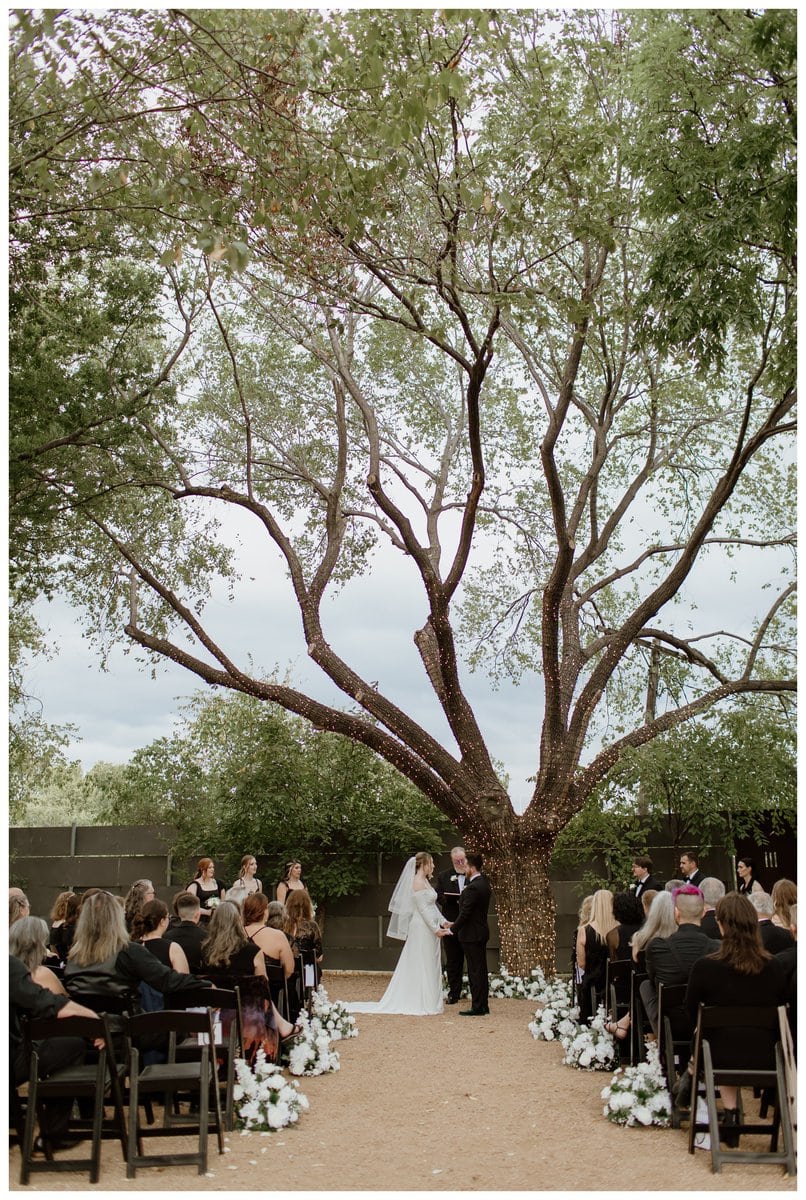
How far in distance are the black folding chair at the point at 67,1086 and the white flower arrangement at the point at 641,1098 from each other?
3.09 meters

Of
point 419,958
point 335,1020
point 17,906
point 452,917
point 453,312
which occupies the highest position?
point 453,312

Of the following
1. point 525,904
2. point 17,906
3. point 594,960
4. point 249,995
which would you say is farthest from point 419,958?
point 17,906

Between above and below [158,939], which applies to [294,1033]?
below

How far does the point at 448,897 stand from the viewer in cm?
1357

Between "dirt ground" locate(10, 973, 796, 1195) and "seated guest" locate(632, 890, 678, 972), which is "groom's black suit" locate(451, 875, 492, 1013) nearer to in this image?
"dirt ground" locate(10, 973, 796, 1195)

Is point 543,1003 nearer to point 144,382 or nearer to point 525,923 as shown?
point 525,923

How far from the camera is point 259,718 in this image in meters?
17.2

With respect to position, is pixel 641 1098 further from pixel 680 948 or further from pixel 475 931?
pixel 475 931

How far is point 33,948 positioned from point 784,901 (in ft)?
15.5

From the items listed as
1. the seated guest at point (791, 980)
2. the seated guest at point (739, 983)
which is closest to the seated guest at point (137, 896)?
the seated guest at point (739, 983)

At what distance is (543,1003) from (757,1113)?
5871 mm

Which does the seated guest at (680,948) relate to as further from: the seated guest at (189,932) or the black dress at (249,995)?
the seated guest at (189,932)

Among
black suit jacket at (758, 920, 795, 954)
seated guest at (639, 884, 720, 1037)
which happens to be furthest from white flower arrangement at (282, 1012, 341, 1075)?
black suit jacket at (758, 920, 795, 954)

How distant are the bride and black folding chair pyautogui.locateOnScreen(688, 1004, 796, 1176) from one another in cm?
658
